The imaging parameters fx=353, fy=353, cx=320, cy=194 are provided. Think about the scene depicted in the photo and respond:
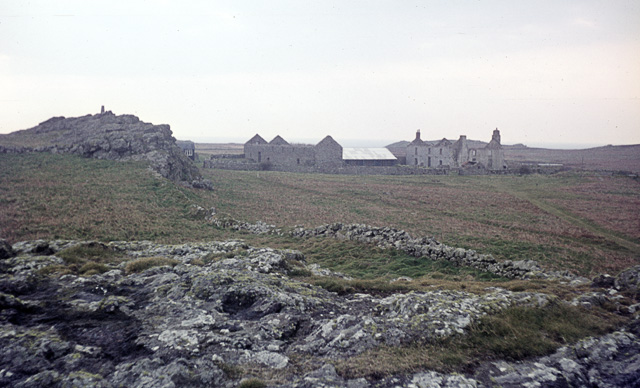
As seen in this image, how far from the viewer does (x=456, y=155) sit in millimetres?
87812

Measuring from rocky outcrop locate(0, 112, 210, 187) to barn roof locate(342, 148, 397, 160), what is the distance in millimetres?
44465

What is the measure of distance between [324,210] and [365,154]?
58132mm

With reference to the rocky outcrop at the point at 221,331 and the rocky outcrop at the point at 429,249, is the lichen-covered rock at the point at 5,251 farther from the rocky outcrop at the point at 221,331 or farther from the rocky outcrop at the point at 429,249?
the rocky outcrop at the point at 429,249

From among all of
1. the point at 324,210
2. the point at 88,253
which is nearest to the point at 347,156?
the point at 324,210

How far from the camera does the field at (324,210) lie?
1988 cm

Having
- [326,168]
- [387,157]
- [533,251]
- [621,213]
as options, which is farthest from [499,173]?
[533,251]

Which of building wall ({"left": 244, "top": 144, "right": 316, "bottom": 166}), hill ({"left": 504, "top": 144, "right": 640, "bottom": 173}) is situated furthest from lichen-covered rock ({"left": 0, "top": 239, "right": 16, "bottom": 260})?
hill ({"left": 504, "top": 144, "right": 640, "bottom": 173})

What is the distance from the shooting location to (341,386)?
19.4 feet

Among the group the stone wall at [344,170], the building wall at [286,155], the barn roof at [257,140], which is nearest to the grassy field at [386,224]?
the stone wall at [344,170]

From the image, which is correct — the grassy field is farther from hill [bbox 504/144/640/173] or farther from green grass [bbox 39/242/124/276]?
hill [bbox 504/144/640/173]

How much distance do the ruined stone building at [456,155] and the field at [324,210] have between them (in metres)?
29.7

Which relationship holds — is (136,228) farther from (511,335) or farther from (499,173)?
(499,173)

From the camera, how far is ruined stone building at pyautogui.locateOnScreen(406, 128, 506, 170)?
262ft

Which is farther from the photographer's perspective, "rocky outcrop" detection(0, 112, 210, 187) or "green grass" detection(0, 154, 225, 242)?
"rocky outcrop" detection(0, 112, 210, 187)
